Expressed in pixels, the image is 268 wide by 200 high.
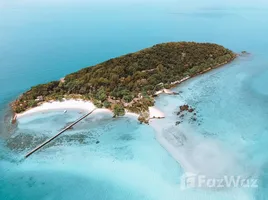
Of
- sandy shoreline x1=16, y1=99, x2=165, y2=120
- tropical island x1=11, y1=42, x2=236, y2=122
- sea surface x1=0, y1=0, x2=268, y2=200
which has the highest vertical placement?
tropical island x1=11, y1=42, x2=236, y2=122

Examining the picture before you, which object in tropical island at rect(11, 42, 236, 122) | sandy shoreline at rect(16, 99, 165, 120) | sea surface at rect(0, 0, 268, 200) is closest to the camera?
sea surface at rect(0, 0, 268, 200)

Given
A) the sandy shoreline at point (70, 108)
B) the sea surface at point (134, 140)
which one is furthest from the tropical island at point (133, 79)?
the sea surface at point (134, 140)

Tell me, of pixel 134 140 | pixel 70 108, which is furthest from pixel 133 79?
pixel 134 140

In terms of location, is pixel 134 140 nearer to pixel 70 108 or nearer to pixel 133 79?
pixel 70 108

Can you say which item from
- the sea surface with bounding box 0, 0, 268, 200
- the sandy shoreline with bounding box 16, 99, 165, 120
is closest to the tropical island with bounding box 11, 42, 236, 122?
the sandy shoreline with bounding box 16, 99, 165, 120

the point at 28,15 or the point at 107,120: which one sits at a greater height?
the point at 28,15

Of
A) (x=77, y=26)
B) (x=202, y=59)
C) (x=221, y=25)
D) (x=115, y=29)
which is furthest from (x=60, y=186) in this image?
(x=221, y=25)

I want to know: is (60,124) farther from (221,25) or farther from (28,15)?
(28,15)

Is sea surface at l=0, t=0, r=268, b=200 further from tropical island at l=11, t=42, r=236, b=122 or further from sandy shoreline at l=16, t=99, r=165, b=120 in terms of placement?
tropical island at l=11, t=42, r=236, b=122
